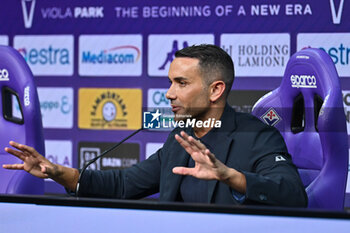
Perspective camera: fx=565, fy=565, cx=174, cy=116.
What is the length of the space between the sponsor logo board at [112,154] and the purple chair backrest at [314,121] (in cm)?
204

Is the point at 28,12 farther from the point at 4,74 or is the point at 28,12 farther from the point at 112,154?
the point at 4,74

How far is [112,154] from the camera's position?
13.2 feet

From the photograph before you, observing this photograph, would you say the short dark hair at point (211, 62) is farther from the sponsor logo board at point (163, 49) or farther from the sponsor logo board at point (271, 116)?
the sponsor logo board at point (163, 49)

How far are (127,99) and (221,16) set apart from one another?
2.89ft

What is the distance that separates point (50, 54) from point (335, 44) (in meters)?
2.02

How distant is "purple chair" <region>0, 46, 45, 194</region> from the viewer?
7.02 feet

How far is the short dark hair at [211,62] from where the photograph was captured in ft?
5.38

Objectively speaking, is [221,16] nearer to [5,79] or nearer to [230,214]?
[5,79]

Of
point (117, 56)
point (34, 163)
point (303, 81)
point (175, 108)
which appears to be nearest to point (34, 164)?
point (34, 163)

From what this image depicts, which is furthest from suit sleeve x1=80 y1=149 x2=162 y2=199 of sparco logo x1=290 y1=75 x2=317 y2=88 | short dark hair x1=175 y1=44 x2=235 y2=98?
sparco logo x1=290 y1=75 x2=317 y2=88

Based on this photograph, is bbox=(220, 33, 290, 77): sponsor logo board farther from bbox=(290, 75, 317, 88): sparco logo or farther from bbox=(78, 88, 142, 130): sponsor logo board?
bbox=(290, 75, 317, 88): sparco logo

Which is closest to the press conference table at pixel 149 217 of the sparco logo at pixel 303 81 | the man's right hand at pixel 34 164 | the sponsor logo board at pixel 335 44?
the man's right hand at pixel 34 164

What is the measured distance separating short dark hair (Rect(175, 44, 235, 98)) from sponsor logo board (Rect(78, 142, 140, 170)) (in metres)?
2.37

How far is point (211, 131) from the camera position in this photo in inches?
64.2
